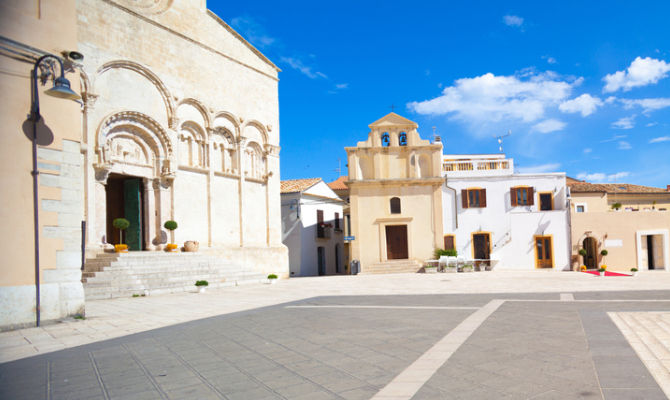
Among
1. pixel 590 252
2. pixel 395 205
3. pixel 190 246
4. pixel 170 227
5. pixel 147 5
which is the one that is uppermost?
pixel 147 5

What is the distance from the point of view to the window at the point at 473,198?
31.3 meters

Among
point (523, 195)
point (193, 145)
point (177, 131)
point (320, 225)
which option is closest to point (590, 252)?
point (523, 195)

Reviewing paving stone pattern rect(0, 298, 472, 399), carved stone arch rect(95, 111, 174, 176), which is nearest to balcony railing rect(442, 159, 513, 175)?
carved stone arch rect(95, 111, 174, 176)

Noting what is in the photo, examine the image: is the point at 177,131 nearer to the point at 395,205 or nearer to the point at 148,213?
the point at 148,213

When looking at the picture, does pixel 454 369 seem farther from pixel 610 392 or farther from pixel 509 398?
pixel 610 392

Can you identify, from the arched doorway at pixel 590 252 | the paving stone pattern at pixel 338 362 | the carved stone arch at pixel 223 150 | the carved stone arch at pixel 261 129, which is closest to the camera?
the paving stone pattern at pixel 338 362

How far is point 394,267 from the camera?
99.0 ft

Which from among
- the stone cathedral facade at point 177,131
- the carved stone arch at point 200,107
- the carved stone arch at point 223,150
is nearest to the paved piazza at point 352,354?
the stone cathedral facade at point 177,131

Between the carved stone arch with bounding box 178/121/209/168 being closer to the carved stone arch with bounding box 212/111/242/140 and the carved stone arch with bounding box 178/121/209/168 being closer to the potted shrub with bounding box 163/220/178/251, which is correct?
the carved stone arch with bounding box 212/111/242/140

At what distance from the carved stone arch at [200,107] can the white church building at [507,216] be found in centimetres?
→ 1518

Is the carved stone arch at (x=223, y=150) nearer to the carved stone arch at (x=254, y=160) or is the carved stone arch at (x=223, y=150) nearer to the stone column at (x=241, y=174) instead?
the stone column at (x=241, y=174)

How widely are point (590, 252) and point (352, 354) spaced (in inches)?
1224

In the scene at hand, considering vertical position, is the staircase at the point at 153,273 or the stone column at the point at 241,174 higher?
the stone column at the point at 241,174

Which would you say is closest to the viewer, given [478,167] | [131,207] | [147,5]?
[131,207]
